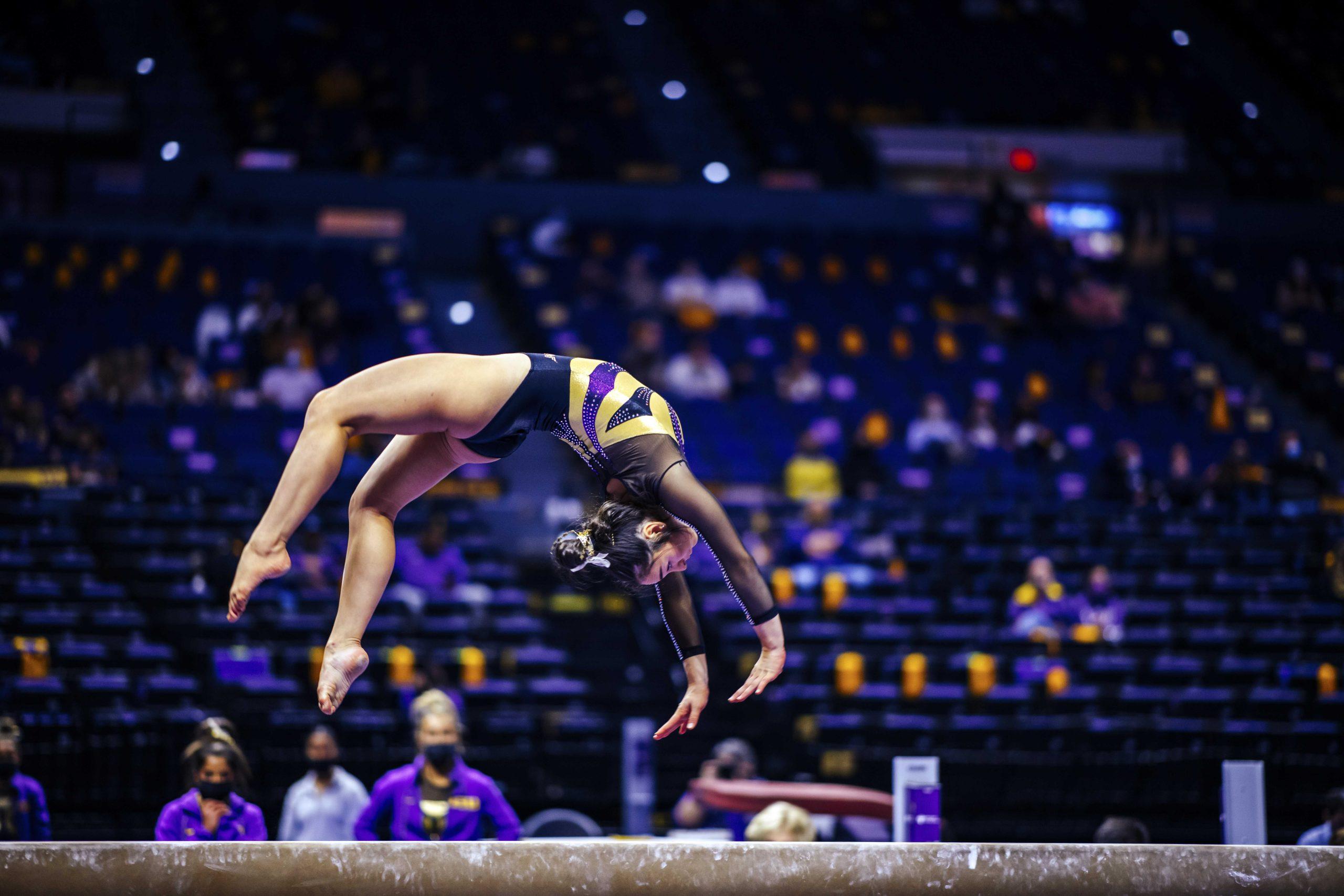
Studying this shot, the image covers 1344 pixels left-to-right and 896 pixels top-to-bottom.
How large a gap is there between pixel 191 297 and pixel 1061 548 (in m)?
8.18

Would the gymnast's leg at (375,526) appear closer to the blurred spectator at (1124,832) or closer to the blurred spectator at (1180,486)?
the blurred spectator at (1124,832)

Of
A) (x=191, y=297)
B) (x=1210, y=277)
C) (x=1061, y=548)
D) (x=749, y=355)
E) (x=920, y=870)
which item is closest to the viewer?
(x=920, y=870)

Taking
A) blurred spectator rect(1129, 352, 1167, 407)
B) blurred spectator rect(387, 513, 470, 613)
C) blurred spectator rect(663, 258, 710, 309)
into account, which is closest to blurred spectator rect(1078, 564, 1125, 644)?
blurred spectator rect(1129, 352, 1167, 407)

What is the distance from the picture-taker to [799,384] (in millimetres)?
12984

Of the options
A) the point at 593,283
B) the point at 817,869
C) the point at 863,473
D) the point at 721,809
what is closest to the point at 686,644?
the point at 817,869

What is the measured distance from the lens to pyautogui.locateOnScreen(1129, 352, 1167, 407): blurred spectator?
13727 mm

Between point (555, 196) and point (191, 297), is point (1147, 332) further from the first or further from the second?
point (191, 297)

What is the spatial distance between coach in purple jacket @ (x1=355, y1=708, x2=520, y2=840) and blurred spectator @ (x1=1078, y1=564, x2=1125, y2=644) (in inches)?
238

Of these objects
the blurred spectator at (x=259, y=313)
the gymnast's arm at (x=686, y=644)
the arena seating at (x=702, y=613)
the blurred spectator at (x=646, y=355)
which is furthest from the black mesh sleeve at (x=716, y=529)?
the blurred spectator at (x=259, y=313)

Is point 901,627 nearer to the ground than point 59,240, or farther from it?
nearer to the ground

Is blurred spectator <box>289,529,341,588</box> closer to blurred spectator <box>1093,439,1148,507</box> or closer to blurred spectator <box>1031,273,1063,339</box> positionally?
blurred spectator <box>1093,439,1148,507</box>

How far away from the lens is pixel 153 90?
51.1 ft

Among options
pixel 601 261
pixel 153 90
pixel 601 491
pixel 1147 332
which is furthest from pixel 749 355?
pixel 601 491

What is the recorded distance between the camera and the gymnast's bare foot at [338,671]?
3932 millimetres
